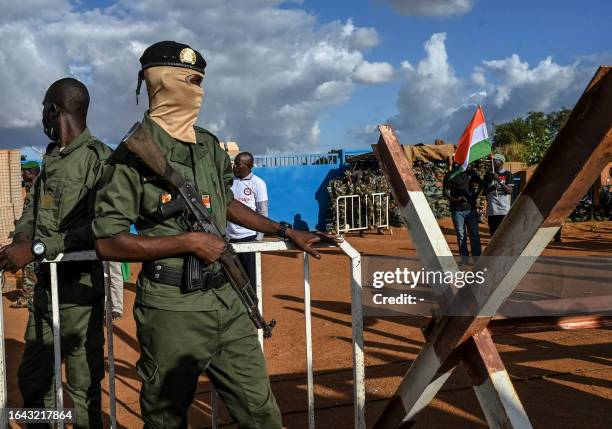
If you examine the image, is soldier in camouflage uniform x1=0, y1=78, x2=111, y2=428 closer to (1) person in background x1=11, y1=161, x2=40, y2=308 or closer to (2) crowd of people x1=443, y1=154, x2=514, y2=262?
(1) person in background x1=11, y1=161, x2=40, y2=308

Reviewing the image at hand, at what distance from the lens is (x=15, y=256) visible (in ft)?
8.65

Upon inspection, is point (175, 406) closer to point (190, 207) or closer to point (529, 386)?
point (190, 207)

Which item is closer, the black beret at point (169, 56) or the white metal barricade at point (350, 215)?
the black beret at point (169, 56)

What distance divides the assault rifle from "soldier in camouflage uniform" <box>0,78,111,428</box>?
0.92m

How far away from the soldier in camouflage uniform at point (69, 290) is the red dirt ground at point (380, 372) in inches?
41.9

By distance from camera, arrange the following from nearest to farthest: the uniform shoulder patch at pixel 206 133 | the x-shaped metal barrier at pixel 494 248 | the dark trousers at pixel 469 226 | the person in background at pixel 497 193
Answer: the x-shaped metal barrier at pixel 494 248, the uniform shoulder patch at pixel 206 133, the dark trousers at pixel 469 226, the person in background at pixel 497 193

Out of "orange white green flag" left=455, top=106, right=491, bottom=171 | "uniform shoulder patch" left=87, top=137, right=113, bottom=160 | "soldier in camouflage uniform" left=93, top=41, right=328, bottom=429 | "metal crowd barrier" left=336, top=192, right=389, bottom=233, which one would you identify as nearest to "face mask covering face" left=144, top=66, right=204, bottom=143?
"soldier in camouflage uniform" left=93, top=41, right=328, bottom=429

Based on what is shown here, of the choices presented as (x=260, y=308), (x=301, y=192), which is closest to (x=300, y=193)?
(x=301, y=192)

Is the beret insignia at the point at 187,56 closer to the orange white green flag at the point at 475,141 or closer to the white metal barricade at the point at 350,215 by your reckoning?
the orange white green flag at the point at 475,141

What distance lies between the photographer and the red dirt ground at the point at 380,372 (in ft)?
12.3

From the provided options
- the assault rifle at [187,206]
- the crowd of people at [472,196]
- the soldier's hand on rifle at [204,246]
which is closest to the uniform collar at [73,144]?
the assault rifle at [187,206]

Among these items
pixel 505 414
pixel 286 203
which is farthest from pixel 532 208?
pixel 286 203

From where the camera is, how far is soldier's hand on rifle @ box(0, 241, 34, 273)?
2635 millimetres

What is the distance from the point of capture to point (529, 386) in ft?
13.6
